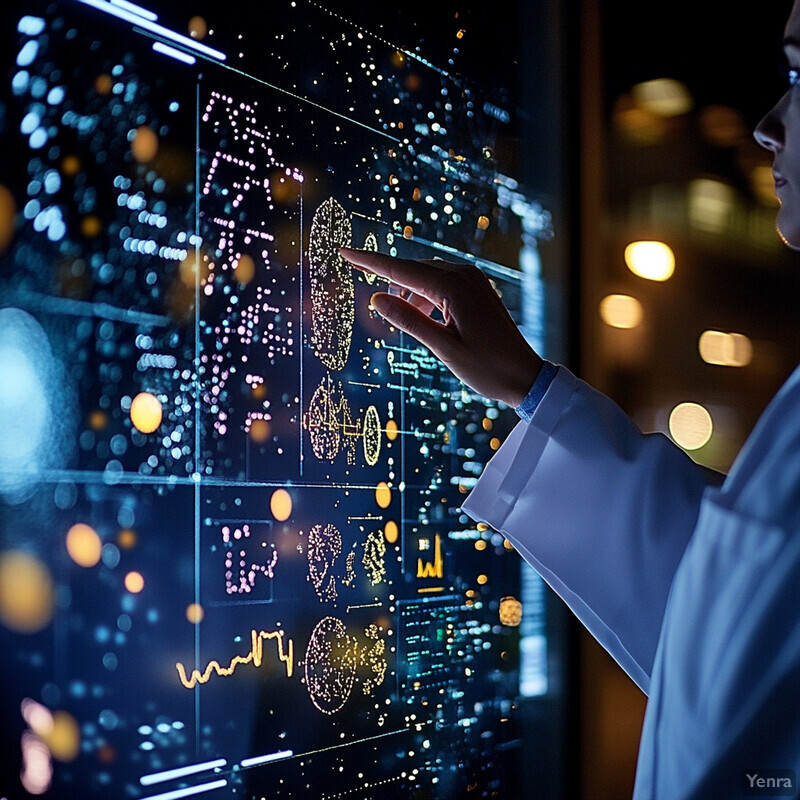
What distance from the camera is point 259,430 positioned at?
1.04 metres

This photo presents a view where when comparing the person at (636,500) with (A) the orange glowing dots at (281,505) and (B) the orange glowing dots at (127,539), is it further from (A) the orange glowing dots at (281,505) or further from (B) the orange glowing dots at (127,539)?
(B) the orange glowing dots at (127,539)

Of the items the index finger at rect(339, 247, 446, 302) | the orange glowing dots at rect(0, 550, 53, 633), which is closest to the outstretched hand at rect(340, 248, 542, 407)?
the index finger at rect(339, 247, 446, 302)

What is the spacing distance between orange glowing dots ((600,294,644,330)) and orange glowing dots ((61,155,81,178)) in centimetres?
106

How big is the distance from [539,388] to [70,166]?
559 mm

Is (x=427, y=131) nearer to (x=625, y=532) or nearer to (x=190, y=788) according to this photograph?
(x=625, y=532)

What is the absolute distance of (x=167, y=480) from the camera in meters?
→ 0.93

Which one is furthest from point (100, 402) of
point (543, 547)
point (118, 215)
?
point (543, 547)

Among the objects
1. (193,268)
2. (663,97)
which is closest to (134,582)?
(193,268)

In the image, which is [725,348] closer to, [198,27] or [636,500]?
[636,500]

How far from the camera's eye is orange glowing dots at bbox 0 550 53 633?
2.53 ft

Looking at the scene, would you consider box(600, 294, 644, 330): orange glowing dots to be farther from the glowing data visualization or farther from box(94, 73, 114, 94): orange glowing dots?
box(94, 73, 114, 94): orange glowing dots

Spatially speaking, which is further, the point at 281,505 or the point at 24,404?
the point at 281,505

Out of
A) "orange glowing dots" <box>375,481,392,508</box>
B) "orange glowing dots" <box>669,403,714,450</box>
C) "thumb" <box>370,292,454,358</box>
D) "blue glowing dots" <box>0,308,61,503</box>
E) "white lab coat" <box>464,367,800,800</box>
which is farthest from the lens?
"orange glowing dots" <box>669,403,714,450</box>

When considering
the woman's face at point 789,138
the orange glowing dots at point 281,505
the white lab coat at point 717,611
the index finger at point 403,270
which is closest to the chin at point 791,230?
the woman's face at point 789,138
